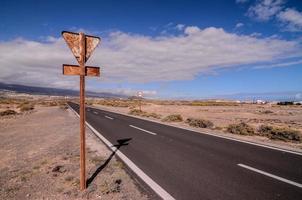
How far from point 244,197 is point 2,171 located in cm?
661

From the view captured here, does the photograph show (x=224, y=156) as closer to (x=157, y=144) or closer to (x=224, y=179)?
(x=224, y=179)

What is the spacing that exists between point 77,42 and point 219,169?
5.03 metres

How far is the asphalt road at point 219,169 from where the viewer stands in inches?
220

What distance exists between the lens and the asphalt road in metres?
5.59

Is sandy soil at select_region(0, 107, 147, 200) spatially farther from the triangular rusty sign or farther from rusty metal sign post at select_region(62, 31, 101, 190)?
the triangular rusty sign

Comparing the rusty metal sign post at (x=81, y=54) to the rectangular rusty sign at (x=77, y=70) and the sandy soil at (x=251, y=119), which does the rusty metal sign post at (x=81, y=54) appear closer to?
the rectangular rusty sign at (x=77, y=70)

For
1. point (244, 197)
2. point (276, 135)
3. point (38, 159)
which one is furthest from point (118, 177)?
point (276, 135)

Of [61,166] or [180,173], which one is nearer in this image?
[180,173]

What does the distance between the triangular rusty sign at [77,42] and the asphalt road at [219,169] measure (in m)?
3.52

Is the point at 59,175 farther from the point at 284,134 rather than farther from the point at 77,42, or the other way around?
the point at 284,134

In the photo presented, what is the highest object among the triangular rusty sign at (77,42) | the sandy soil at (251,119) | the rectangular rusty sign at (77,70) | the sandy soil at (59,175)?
the triangular rusty sign at (77,42)

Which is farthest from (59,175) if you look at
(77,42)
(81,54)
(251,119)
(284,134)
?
(251,119)

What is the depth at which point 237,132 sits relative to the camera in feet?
52.9

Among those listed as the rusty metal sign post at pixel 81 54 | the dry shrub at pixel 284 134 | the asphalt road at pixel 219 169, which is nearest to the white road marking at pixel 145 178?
the asphalt road at pixel 219 169
